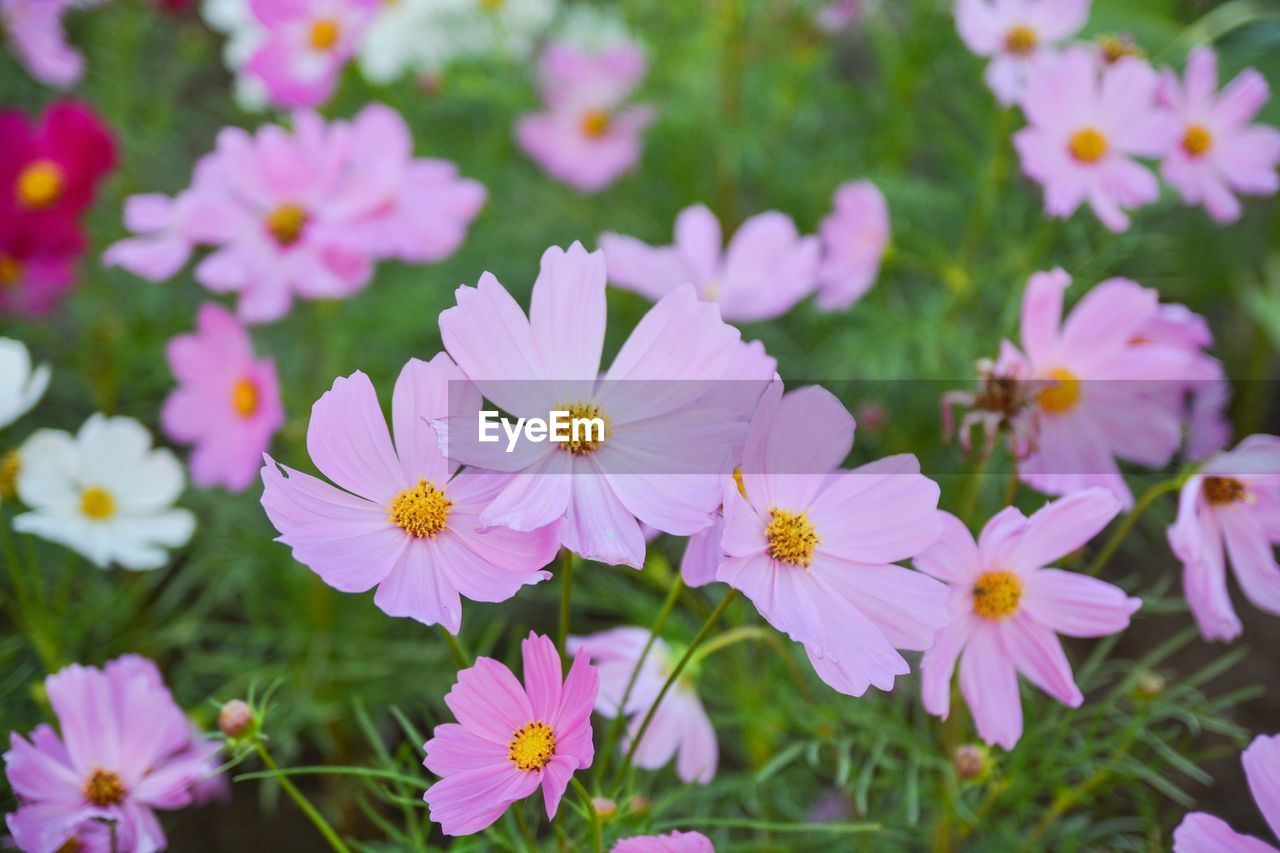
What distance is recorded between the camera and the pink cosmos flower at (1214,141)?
0.77 m

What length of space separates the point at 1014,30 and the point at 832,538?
58cm

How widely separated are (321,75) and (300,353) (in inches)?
13.1

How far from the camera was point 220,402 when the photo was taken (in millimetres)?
897

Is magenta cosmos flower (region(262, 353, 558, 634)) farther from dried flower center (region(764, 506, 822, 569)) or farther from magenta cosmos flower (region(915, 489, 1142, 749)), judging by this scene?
magenta cosmos flower (region(915, 489, 1142, 749))

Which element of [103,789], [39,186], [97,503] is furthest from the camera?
[39,186]

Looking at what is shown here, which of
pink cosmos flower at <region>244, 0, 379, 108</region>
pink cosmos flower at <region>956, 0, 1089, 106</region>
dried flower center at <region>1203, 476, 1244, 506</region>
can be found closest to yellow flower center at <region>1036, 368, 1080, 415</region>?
dried flower center at <region>1203, 476, 1244, 506</region>

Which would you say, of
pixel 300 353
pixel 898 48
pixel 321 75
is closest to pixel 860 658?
pixel 321 75

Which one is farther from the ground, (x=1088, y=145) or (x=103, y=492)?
(x=1088, y=145)

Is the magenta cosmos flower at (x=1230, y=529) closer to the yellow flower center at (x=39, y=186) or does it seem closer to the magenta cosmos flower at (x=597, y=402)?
the magenta cosmos flower at (x=597, y=402)

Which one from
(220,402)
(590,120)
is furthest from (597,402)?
(590,120)

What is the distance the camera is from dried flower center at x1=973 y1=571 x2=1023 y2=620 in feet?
1.64

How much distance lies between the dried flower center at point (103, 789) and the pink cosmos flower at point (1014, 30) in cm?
76

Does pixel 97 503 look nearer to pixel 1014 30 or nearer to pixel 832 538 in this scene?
pixel 832 538

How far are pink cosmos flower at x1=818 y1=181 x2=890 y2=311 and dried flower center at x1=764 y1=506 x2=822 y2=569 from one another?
49 centimetres
